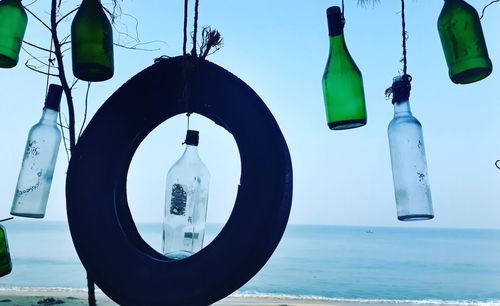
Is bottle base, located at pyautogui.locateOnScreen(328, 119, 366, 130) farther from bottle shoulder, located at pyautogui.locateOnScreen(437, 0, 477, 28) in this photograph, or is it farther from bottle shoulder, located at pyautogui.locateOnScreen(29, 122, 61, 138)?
bottle shoulder, located at pyautogui.locateOnScreen(29, 122, 61, 138)

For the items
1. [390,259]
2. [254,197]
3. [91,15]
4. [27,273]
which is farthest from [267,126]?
[390,259]

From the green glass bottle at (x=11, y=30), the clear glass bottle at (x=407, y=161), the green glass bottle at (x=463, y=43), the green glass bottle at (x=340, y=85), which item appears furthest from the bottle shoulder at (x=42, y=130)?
the green glass bottle at (x=463, y=43)

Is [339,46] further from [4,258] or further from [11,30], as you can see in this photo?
[4,258]

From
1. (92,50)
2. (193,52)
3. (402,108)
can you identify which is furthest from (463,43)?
(92,50)

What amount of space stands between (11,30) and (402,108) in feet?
2.71

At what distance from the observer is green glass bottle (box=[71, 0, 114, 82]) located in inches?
35.2

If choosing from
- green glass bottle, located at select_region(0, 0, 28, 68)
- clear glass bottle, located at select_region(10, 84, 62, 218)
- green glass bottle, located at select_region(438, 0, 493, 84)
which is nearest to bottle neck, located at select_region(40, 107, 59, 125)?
clear glass bottle, located at select_region(10, 84, 62, 218)

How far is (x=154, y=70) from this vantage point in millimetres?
791

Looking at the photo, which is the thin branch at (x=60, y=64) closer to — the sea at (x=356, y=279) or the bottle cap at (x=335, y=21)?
the bottle cap at (x=335, y=21)

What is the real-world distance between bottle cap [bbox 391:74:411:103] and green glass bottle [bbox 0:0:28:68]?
76cm

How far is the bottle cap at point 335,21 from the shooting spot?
0.87 meters

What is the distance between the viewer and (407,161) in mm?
872

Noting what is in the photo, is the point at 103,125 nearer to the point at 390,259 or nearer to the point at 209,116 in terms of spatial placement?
the point at 209,116

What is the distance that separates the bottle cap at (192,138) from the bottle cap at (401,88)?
0.39 meters
